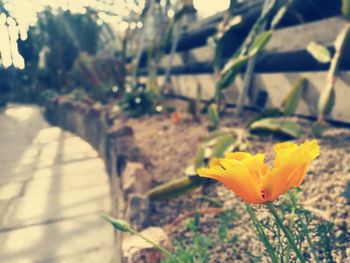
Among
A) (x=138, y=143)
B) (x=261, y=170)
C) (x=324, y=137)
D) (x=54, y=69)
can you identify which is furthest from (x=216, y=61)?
(x=54, y=69)

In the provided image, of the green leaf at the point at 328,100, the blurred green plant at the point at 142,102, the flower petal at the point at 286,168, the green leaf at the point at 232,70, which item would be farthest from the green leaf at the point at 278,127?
the blurred green plant at the point at 142,102

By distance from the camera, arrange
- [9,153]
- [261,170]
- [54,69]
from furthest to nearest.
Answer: [54,69]
[9,153]
[261,170]

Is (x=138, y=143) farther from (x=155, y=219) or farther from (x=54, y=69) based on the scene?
(x=54, y=69)

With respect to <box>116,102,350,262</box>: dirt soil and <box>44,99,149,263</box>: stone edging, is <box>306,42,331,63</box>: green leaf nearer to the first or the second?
<box>116,102,350,262</box>: dirt soil

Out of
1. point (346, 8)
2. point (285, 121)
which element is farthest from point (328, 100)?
point (346, 8)

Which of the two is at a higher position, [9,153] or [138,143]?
[138,143]

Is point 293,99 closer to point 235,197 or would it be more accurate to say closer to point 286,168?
point 235,197
